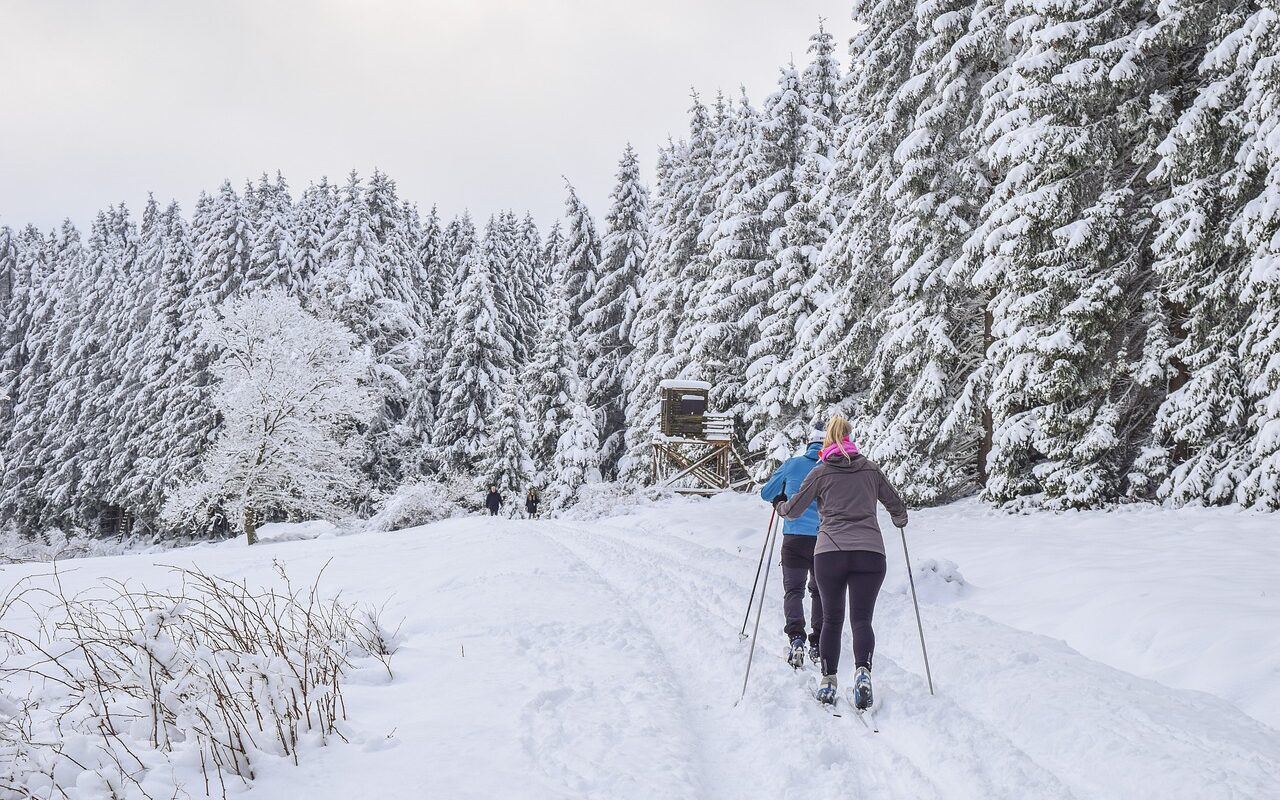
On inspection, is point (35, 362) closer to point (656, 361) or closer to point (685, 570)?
point (656, 361)

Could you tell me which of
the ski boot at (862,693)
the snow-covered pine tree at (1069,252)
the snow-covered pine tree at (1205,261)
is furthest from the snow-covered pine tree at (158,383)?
the snow-covered pine tree at (1205,261)

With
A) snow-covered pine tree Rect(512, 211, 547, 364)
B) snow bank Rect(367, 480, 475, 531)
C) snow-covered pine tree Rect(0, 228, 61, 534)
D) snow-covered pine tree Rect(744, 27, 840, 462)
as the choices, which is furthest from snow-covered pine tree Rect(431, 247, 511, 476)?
snow-covered pine tree Rect(0, 228, 61, 534)

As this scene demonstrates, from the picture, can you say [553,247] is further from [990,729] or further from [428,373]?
[990,729]

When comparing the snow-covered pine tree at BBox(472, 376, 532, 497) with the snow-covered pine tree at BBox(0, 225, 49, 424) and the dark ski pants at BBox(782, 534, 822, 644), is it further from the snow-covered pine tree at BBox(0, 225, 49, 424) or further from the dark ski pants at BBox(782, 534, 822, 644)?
the snow-covered pine tree at BBox(0, 225, 49, 424)

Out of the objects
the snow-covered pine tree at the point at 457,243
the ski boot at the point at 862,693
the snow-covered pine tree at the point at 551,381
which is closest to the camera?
the ski boot at the point at 862,693

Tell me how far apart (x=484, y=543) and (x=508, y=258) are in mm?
32768

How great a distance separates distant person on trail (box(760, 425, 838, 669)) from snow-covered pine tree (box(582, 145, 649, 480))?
27489mm

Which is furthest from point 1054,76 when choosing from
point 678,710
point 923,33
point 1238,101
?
point 678,710

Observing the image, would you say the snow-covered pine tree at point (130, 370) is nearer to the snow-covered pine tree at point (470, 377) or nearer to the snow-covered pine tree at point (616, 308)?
the snow-covered pine tree at point (470, 377)

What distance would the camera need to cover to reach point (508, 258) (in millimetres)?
44625

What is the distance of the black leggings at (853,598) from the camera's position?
5.17 meters

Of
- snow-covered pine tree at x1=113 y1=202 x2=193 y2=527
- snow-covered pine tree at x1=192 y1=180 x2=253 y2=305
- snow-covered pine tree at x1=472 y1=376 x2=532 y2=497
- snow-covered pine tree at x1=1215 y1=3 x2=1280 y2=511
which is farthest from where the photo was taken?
snow-covered pine tree at x1=192 y1=180 x2=253 y2=305

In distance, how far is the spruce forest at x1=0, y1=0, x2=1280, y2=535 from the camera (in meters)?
10.7

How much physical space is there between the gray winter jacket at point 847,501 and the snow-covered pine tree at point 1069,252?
7992 millimetres
